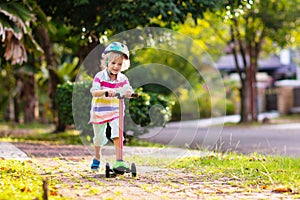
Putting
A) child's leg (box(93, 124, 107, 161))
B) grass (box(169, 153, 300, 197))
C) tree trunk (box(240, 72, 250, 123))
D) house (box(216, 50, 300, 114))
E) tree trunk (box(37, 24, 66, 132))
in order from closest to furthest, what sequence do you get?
grass (box(169, 153, 300, 197)) → child's leg (box(93, 124, 107, 161)) → tree trunk (box(37, 24, 66, 132)) → tree trunk (box(240, 72, 250, 123)) → house (box(216, 50, 300, 114))

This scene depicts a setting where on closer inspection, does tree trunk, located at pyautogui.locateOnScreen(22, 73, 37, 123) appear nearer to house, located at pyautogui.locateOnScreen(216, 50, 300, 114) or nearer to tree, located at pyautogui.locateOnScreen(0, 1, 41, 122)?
tree, located at pyautogui.locateOnScreen(0, 1, 41, 122)

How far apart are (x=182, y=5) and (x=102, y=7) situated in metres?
2.01

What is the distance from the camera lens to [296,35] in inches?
901

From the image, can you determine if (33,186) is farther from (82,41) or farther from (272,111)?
(272,111)

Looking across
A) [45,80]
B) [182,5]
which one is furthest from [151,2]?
[45,80]

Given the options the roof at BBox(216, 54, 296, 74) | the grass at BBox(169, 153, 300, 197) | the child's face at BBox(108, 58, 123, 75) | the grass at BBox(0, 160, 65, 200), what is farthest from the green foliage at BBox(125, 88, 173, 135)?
the roof at BBox(216, 54, 296, 74)

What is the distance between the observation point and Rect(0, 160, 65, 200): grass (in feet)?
15.4

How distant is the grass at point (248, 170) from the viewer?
577 cm

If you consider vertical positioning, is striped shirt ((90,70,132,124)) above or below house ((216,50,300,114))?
below

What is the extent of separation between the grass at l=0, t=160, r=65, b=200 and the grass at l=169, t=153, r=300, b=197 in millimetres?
1998

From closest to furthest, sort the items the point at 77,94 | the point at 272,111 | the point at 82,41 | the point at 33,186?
the point at 33,186 → the point at 77,94 → the point at 82,41 → the point at 272,111

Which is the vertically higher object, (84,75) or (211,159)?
(84,75)

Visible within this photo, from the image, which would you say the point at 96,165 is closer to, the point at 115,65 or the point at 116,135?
the point at 116,135

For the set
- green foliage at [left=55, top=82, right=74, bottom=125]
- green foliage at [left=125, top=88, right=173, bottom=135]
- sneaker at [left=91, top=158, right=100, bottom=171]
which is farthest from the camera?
green foliage at [left=55, top=82, right=74, bottom=125]
